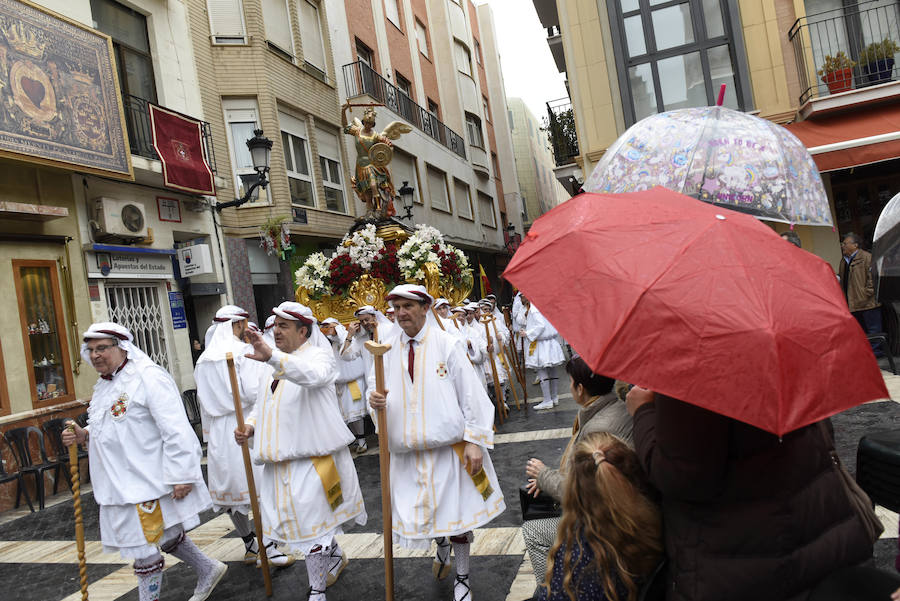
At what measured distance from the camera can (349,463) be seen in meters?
4.48

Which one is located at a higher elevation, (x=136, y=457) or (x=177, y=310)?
(x=177, y=310)

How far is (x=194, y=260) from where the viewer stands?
12.1 metres

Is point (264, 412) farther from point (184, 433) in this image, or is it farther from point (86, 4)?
point (86, 4)

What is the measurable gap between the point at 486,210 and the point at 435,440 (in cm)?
2768

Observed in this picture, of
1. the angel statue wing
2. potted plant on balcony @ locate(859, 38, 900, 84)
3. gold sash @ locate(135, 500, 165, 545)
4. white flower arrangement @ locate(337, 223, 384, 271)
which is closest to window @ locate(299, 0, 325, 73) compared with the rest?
the angel statue wing

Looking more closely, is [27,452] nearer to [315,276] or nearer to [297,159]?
[315,276]

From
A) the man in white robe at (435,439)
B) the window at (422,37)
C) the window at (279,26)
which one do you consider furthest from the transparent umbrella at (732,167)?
the window at (422,37)

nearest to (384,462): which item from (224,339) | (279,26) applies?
(224,339)

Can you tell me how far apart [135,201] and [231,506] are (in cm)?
805

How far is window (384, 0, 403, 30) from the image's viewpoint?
22.8 m

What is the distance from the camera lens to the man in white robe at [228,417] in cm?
514

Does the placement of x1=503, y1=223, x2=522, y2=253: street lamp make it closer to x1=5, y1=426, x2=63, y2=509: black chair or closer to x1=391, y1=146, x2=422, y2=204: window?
x1=391, y1=146, x2=422, y2=204: window

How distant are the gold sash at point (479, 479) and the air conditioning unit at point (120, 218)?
8.69 meters

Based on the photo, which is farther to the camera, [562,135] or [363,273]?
[562,135]
